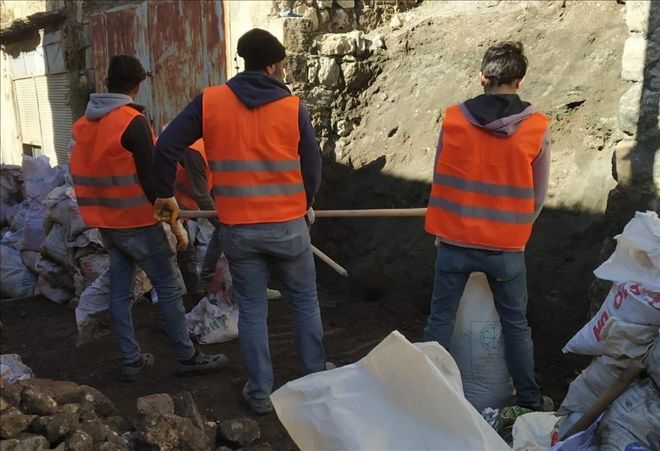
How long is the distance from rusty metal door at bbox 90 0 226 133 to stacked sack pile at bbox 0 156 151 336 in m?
1.51

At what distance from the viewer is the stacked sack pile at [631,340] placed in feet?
6.66

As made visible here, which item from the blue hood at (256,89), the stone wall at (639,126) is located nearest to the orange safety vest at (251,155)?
the blue hood at (256,89)

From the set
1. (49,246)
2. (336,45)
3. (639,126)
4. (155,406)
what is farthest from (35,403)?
(336,45)

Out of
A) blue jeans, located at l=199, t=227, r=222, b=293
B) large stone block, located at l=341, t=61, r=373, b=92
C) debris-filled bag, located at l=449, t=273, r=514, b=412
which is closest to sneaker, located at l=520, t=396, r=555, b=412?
debris-filled bag, located at l=449, t=273, r=514, b=412

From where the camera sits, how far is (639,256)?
2.18 metres

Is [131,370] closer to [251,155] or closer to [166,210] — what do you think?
[166,210]

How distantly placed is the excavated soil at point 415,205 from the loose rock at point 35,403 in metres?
0.87

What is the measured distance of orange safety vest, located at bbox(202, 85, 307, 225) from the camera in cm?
283

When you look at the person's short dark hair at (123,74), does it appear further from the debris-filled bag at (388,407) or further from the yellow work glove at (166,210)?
the debris-filled bag at (388,407)

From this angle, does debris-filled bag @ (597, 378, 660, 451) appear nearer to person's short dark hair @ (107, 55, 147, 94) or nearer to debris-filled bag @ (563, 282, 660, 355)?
debris-filled bag @ (563, 282, 660, 355)

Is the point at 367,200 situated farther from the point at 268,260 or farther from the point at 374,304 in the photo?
the point at 268,260

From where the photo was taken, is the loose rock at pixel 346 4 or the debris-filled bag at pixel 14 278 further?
the loose rock at pixel 346 4

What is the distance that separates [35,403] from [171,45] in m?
5.02

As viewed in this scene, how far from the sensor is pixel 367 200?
4.97 m
